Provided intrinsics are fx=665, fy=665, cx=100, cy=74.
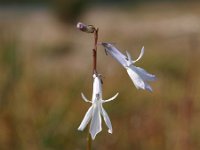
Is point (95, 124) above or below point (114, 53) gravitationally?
below

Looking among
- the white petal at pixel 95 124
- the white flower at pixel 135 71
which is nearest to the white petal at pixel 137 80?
the white flower at pixel 135 71

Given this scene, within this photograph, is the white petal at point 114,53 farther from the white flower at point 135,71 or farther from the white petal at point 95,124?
the white petal at point 95,124

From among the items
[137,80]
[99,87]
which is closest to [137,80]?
[137,80]

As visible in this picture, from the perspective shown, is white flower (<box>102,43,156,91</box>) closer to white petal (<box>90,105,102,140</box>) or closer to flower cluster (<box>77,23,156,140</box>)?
flower cluster (<box>77,23,156,140</box>)

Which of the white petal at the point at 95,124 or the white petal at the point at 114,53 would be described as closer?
the white petal at the point at 95,124

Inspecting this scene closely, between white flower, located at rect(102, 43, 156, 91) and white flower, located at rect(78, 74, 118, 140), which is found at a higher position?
white flower, located at rect(102, 43, 156, 91)

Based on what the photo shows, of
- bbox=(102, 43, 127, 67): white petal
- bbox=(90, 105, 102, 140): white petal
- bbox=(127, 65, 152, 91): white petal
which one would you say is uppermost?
bbox=(102, 43, 127, 67): white petal

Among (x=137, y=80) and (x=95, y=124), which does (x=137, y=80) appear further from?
(x=95, y=124)

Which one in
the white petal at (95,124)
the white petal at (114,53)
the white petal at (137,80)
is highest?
the white petal at (114,53)

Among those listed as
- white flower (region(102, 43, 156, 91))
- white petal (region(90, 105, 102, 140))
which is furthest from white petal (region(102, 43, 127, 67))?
white petal (region(90, 105, 102, 140))

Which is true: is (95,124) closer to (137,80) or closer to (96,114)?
(96,114)

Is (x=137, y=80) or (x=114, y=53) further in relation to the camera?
(x=114, y=53)

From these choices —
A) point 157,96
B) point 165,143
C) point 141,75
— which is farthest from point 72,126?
point 141,75
